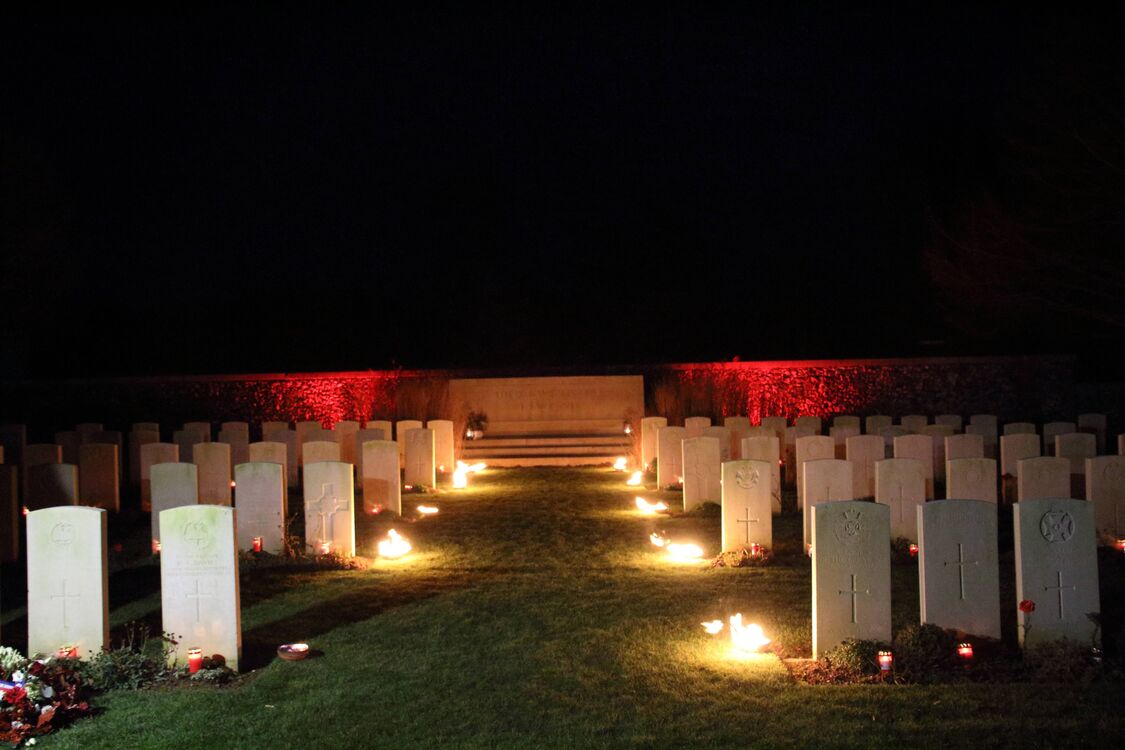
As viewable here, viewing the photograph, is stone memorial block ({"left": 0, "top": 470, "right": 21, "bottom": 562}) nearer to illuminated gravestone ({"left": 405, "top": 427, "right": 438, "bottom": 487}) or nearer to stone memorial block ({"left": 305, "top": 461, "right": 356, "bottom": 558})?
stone memorial block ({"left": 305, "top": 461, "right": 356, "bottom": 558})

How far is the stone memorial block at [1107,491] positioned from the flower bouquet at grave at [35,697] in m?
10.3

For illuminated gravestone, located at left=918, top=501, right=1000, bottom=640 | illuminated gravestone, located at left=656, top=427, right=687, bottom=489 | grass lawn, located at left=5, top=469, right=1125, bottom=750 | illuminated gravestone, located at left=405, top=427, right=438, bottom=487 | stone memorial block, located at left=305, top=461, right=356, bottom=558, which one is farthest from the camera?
illuminated gravestone, located at left=405, top=427, right=438, bottom=487

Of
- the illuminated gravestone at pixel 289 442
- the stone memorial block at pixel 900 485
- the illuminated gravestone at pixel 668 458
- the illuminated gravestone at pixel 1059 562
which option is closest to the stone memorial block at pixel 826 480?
the stone memorial block at pixel 900 485

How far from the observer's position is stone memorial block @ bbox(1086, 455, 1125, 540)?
1129cm

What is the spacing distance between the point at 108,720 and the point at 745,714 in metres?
3.82

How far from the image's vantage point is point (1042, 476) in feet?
37.6

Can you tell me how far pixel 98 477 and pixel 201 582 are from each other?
29.0 feet

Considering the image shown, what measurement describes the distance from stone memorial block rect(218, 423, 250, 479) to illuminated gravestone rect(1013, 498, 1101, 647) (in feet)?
47.2

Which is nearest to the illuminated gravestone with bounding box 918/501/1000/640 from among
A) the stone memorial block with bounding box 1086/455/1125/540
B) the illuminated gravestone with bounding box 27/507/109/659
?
the stone memorial block with bounding box 1086/455/1125/540

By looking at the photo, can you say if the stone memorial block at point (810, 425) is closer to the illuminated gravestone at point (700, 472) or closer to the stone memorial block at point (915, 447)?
the stone memorial block at point (915, 447)

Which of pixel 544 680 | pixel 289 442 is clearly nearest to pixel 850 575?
pixel 544 680

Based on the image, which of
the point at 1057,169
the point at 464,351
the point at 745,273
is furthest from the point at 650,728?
the point at 745,273

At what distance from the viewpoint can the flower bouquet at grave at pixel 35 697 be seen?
5797 mm

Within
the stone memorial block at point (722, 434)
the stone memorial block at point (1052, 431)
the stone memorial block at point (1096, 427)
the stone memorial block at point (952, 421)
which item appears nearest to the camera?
the stone memorial block at point (722, 434)
